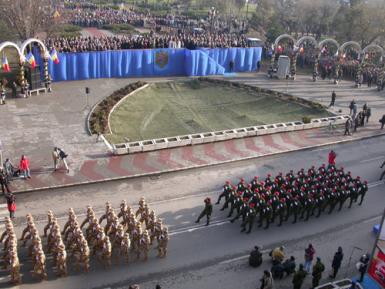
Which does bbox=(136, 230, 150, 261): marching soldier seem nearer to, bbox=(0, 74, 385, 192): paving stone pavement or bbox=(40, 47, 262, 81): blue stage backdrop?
bbox=(0, 74, 385, 192): paving stone pavement

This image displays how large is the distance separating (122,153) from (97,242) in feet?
27.8

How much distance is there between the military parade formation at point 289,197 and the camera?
17.1 m

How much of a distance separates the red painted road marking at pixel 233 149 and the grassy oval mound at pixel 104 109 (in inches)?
258

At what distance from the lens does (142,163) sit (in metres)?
21.8

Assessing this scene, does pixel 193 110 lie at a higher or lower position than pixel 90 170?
higher

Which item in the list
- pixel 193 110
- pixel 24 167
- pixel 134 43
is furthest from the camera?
pixel 134 43

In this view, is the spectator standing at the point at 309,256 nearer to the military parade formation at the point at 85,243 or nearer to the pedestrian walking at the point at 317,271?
the pedestrian walking at the point at 317,271

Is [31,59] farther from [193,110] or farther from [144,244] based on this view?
[144,244]

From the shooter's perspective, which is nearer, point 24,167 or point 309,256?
point 309,256

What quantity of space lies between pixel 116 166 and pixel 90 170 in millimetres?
1211

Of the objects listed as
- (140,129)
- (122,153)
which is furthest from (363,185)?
(140,129)

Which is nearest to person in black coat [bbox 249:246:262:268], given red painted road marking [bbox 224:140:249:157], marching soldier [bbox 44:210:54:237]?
marching soldier [bbox 44:210:54:237]

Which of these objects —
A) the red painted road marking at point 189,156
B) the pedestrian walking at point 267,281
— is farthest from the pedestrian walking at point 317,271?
the red painted road marking at point 189,156

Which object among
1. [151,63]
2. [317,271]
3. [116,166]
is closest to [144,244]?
[317,271]
